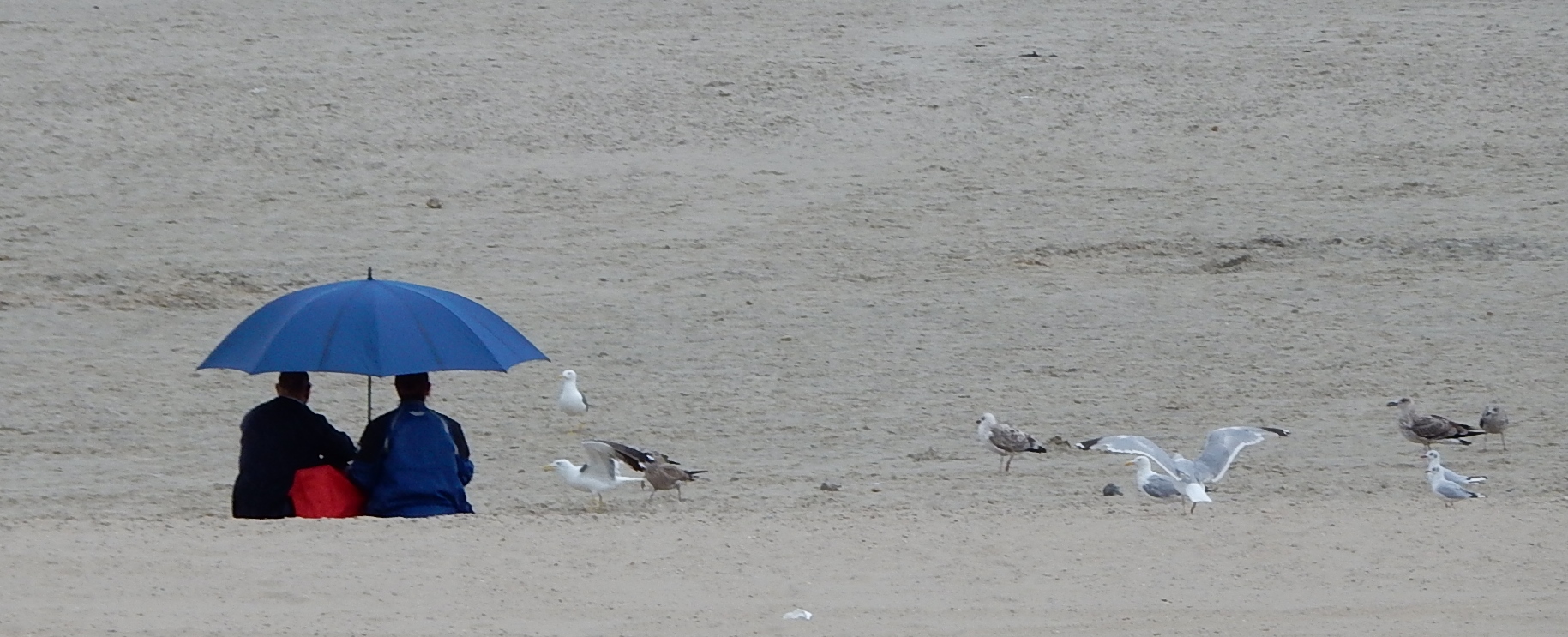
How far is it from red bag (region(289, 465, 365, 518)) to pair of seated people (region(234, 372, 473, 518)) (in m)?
0.08

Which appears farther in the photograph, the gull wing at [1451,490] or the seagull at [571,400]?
the seagull at [571,400]

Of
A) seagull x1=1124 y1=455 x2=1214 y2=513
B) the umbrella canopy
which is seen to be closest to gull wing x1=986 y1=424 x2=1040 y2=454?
seagull x1=1124 y1=455 x2=1214 y2=513

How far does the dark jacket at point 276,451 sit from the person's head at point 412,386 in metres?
0.38

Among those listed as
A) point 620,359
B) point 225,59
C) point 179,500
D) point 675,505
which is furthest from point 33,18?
point 675,505

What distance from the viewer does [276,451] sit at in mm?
8219

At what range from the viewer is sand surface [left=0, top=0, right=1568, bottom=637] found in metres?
7.34

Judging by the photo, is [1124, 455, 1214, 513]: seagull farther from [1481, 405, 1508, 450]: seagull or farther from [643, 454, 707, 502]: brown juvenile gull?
[1481, 405, 1508, 450]: seagull

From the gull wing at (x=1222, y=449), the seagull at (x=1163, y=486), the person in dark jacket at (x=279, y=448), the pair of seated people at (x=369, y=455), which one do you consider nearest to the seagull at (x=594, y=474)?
the pair of seated people at (x=369, y=455)

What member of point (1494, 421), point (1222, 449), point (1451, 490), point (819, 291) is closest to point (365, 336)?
point (1222, 449)

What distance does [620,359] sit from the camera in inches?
547

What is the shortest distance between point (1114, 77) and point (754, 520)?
1336cm

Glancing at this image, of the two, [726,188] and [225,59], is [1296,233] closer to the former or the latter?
[726,188]

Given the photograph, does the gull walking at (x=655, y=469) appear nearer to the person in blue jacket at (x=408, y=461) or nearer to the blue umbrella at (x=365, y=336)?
the blue umbrella at (x=365, y=336)

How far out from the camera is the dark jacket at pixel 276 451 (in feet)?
26.9
